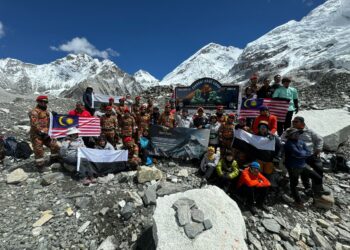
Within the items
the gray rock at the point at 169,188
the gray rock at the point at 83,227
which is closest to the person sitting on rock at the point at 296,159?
the gray rock at the point at 169,188

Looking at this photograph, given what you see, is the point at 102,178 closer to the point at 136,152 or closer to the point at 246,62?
the point at 136,152

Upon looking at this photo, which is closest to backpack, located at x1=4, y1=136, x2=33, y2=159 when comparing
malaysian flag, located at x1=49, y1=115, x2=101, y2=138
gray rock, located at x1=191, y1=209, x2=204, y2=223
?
malaysian flag, located at x1=49, y1=115, x2=101, y2=138

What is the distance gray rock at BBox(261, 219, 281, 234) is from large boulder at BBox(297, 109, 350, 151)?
5676 millimetres

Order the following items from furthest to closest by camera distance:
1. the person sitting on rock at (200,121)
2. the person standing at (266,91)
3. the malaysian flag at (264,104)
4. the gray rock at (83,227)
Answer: the person sitting on rock at (200,121) < the person standing at (266,91) < the malaysian flag at (264,104) < the gray rock at (83,227)

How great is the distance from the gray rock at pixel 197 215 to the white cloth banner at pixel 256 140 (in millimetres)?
3319

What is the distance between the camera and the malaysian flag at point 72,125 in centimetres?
806

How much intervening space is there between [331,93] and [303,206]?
14279 millimetres

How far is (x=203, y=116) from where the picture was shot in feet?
30.8

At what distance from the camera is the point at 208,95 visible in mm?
11094

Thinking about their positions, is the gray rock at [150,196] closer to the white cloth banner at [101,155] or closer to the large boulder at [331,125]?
the white cloth banner at [101,155]

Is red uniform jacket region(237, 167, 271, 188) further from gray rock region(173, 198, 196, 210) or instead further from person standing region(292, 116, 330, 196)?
gray rock region(173, 198, 196, 210)

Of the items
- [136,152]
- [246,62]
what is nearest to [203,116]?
[136,152]

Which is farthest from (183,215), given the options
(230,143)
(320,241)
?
(230,143)

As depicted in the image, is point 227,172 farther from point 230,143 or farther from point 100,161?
point 100,161
